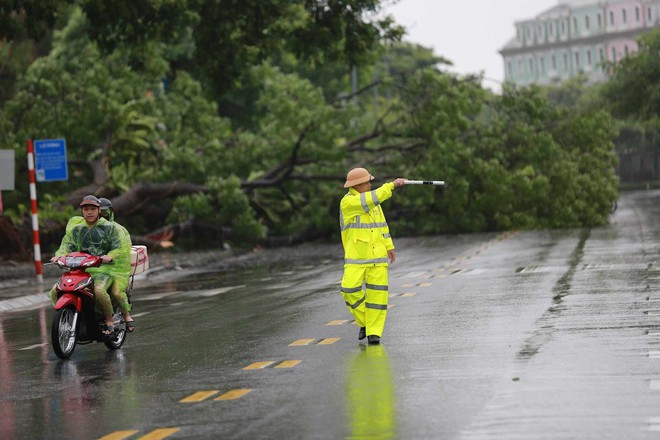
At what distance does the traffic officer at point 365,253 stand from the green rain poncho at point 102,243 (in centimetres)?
211

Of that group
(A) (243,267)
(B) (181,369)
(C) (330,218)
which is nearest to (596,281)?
(B) (181,369)

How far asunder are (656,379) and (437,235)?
26945 millimetres

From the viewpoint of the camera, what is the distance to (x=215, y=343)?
13328 mm

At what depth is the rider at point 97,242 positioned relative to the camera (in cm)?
1303

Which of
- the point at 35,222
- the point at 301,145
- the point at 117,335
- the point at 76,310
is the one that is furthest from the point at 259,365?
the point at 301,145

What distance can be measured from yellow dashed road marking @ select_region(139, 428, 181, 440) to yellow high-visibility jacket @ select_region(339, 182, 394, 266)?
4504 millimetres

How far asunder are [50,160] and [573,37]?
149 metres

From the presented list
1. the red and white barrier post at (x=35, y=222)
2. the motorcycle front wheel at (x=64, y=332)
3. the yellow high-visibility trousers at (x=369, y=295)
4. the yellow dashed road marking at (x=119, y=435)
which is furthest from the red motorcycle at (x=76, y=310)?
the red and white barrier post at (x=35, y=222)

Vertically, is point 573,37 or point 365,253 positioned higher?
point 573,37

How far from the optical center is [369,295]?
12.7 meters

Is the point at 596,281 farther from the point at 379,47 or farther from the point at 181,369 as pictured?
the point at 379,47

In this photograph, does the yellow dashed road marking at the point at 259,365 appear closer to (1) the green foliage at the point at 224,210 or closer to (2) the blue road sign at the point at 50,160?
(2) the blue road sign at the point at 50,160

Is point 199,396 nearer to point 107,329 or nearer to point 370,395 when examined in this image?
point 370,395

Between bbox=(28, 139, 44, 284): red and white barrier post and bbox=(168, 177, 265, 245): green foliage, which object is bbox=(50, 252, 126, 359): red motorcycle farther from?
bbox=(168, 177, 265, 245): green foliage
